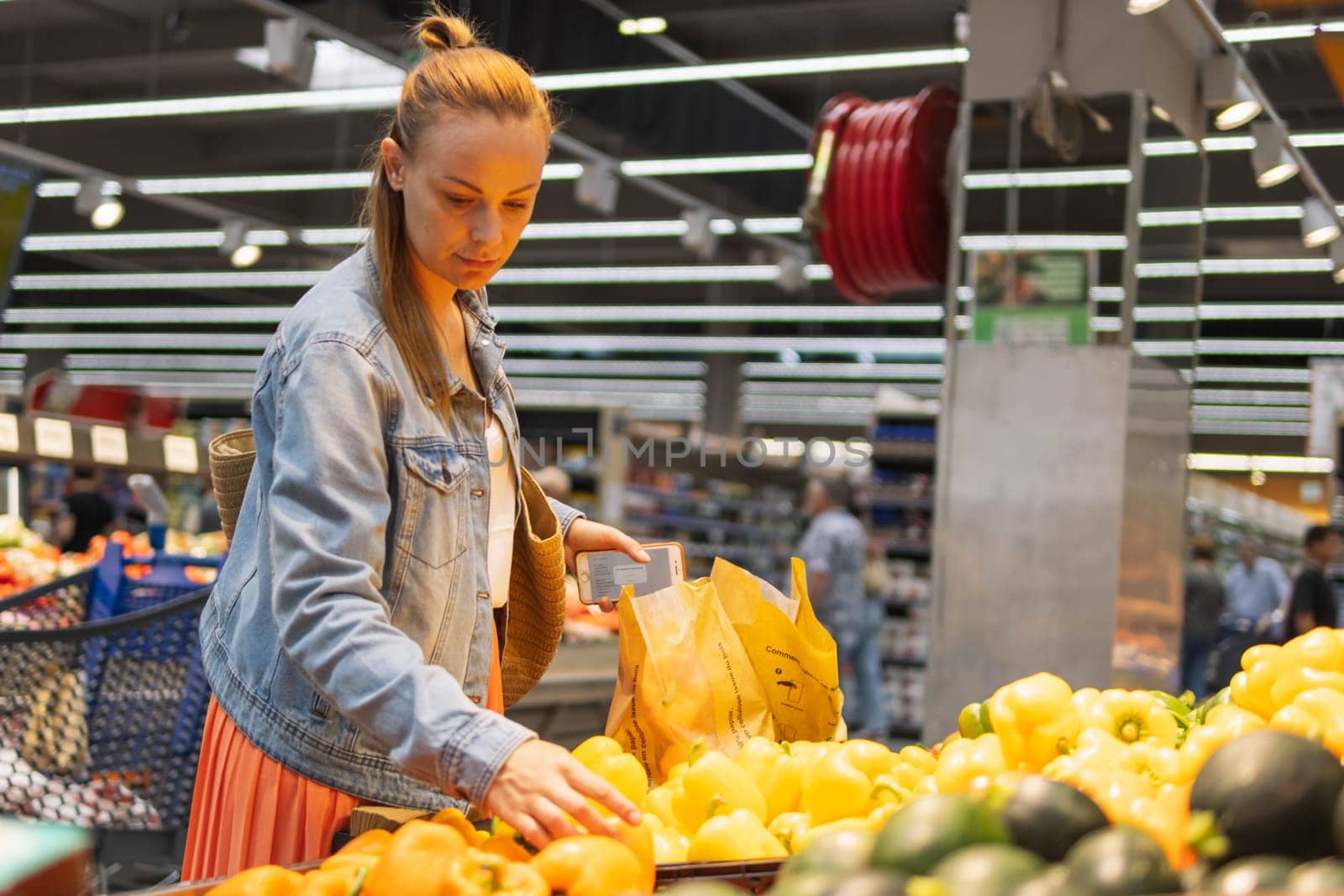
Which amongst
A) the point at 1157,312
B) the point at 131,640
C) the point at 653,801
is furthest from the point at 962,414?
the point at 653,801

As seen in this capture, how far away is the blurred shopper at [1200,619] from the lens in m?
11.6

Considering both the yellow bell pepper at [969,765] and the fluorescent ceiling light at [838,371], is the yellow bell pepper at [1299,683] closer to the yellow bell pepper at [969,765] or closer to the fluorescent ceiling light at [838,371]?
the yellow bell pepper at [969,765]

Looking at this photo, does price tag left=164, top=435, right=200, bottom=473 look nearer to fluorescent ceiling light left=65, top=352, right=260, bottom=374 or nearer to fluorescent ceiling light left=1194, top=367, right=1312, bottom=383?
fluorescent ceiling light left=1194, top=367, right=1312, bottom=383

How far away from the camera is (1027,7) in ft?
16.3

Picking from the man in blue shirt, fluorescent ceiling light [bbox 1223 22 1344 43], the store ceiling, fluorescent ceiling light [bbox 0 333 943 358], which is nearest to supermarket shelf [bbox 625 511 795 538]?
the store ceiling

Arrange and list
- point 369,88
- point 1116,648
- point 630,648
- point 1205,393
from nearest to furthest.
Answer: point 630,648
point 1116,648
point 369,88
point 1205,393

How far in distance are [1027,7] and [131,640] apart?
371cm

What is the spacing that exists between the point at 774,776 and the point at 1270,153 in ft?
24.4

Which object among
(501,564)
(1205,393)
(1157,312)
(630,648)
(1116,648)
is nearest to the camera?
(501,564)

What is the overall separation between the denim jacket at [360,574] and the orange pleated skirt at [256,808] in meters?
0.02

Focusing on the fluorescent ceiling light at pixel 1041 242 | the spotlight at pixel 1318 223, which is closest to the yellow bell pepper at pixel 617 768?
the fluorescent ceiling light at pixel 1041 242

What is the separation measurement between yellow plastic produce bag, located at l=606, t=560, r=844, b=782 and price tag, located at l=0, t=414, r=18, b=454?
259 cm

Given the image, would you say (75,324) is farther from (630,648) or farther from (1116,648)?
(630,648)

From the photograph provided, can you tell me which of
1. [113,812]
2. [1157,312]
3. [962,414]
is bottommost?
[113,812]
